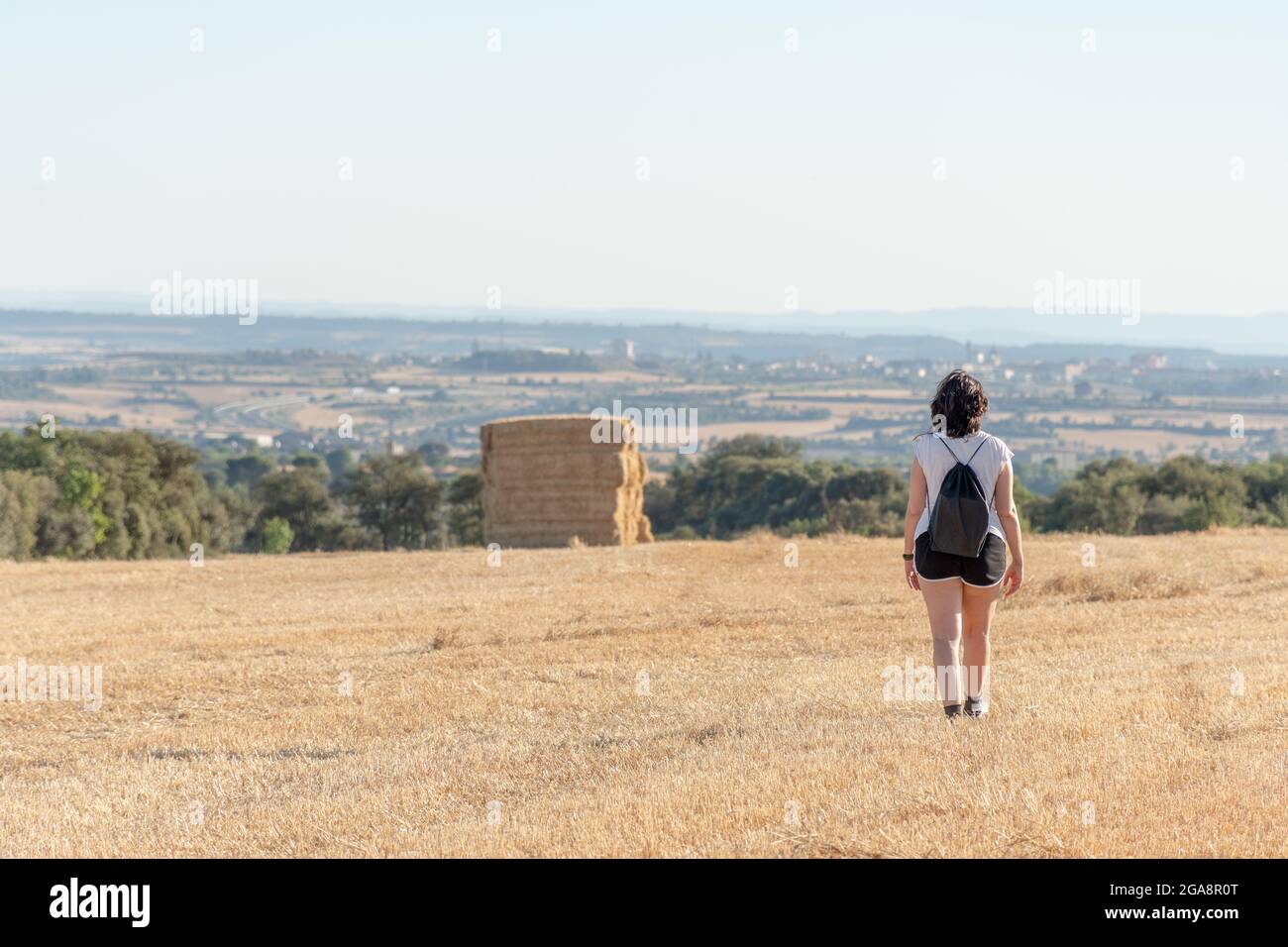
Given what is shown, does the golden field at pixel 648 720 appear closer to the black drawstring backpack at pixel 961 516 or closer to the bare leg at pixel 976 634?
the bare leg at pixel 976 634

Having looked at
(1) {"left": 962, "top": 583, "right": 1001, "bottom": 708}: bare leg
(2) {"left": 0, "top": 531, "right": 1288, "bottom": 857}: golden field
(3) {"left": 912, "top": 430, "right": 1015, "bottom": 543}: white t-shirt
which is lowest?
(2) {"left": 0, "top": 531, "right": 1288, "bottom": 857}: golden field

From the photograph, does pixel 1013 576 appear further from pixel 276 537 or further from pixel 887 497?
pixel 276 537

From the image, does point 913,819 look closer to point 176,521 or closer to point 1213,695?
point 1213,695

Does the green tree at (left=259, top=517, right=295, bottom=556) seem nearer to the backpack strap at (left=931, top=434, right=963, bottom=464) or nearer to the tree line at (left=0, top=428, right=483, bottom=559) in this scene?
the tree line at (left=0, top=428, right=483, bottom=559)

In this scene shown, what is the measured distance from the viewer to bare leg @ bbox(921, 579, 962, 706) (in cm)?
967

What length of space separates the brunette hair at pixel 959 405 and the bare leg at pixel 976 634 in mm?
951

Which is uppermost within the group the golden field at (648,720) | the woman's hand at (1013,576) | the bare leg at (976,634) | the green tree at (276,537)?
the woman's hand at (1013,576)

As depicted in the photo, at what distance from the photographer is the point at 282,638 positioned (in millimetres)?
15312

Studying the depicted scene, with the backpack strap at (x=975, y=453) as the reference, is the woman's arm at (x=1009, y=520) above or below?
below

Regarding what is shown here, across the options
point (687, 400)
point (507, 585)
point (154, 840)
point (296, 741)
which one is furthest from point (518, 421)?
point (687, 400)

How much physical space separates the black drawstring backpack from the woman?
0.31 ft

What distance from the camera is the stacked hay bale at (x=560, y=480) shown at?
94.0 feet

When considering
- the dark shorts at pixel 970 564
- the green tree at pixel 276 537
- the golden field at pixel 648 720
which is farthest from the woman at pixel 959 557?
the green tree at pixel 276 537

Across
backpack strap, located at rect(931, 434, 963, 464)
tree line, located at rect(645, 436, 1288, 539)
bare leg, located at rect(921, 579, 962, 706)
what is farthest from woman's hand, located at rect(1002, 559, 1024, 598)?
tree line, located at rect(645, 436, 1288, 539)
